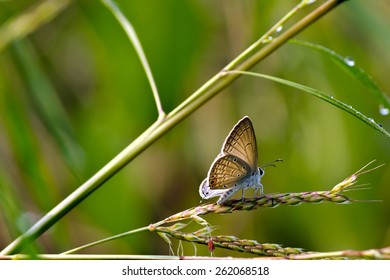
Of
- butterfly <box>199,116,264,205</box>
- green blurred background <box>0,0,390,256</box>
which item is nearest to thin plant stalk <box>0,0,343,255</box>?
butterfly <box>199,116,264,205</box>

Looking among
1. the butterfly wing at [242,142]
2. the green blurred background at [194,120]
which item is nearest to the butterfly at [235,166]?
the butterfly wing at [242,142]

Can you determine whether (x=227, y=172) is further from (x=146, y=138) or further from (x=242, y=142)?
(x=146, y=138)

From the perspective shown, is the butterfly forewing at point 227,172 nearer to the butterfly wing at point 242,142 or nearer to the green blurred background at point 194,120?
the butterfly wing at point 242,142

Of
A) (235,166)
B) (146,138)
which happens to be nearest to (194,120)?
(235,166)

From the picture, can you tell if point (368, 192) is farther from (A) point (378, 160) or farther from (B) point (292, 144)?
(B) point (292, 144)

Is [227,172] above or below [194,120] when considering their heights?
below

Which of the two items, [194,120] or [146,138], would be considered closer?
[146,138]
